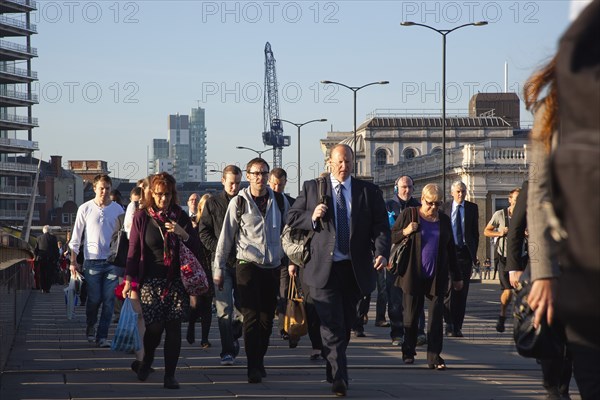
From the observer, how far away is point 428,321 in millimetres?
11719

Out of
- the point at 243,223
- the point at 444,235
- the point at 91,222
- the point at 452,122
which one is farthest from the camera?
the point at 452,122

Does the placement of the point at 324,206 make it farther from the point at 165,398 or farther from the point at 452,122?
the point at 452,122

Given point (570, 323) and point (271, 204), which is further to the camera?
point (271, 204)

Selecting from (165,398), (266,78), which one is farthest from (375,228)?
(266,78)

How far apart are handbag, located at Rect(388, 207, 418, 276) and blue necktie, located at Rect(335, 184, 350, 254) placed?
2.13m

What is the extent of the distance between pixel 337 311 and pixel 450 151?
77.0 meters

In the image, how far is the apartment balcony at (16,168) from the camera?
140250 mm

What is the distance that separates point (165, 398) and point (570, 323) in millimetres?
6821

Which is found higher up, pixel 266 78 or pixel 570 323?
pixel 266 78

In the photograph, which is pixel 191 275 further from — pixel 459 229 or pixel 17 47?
pixel 17 47

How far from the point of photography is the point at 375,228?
33.2ft

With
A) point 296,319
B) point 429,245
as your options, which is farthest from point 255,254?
point 429,245

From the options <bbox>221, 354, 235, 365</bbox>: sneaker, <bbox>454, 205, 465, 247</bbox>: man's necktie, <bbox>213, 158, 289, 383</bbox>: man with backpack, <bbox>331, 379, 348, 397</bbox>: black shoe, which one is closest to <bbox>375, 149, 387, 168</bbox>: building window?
<bbox>454, 205, 465, 247</bbox>: man's necktie

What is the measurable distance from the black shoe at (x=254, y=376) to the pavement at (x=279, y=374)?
0.10 metres
